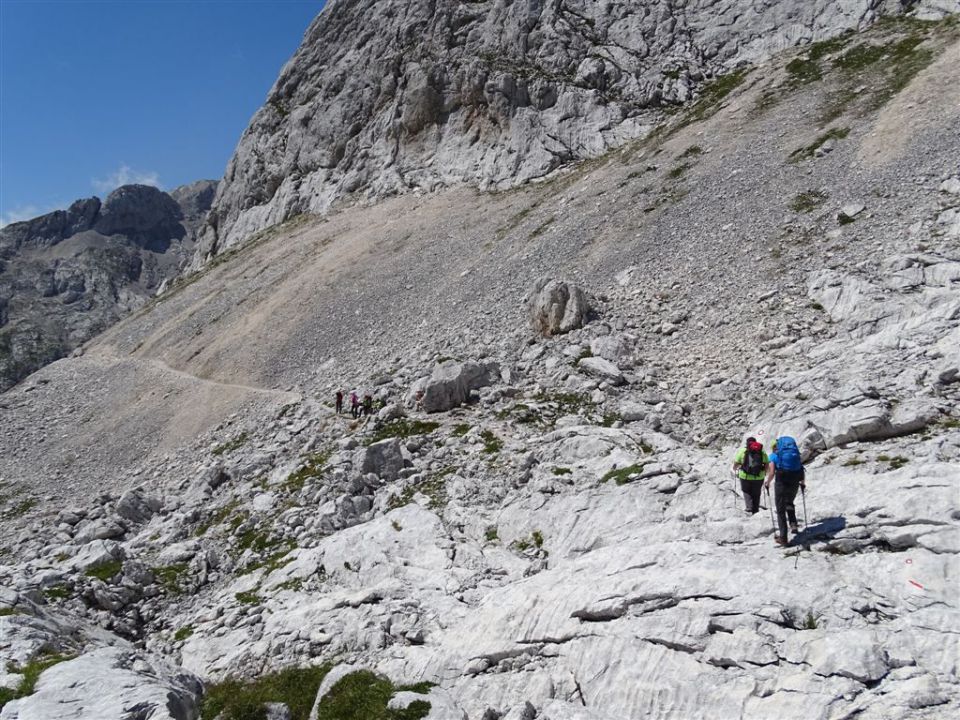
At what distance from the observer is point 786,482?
11.7 meters

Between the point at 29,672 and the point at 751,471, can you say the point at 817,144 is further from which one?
the point at 29,672

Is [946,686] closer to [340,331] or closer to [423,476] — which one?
[423,476]

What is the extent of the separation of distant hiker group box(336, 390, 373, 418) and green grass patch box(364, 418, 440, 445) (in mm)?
2566

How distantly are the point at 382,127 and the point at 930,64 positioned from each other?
5899cm

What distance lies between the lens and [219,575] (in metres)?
20.6

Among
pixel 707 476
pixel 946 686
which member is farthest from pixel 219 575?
pixel 946 686

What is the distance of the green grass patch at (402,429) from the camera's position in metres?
25.3

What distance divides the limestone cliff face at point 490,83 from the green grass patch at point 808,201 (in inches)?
1275

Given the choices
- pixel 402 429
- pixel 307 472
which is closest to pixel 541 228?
pixel 402 429

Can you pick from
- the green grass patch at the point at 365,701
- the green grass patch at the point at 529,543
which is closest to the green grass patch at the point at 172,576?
the green grass patch at the point at 365,701

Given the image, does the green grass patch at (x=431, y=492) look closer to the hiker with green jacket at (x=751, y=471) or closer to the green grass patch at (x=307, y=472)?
the green grass patch at (x=307, y=472)

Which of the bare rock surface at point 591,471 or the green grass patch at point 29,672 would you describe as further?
the green grass patch at point 29,672

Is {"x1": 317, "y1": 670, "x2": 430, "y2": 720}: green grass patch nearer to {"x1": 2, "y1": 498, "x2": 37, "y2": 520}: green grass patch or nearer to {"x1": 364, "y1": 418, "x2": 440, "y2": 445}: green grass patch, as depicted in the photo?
{"x1": 364, "y1": 418, "x2": 440, "y2": 445}: green grass patch

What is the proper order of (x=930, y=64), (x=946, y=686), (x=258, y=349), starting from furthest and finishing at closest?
(x=258, y=349) → (x=930, y=64) → (x=946, y=686)
